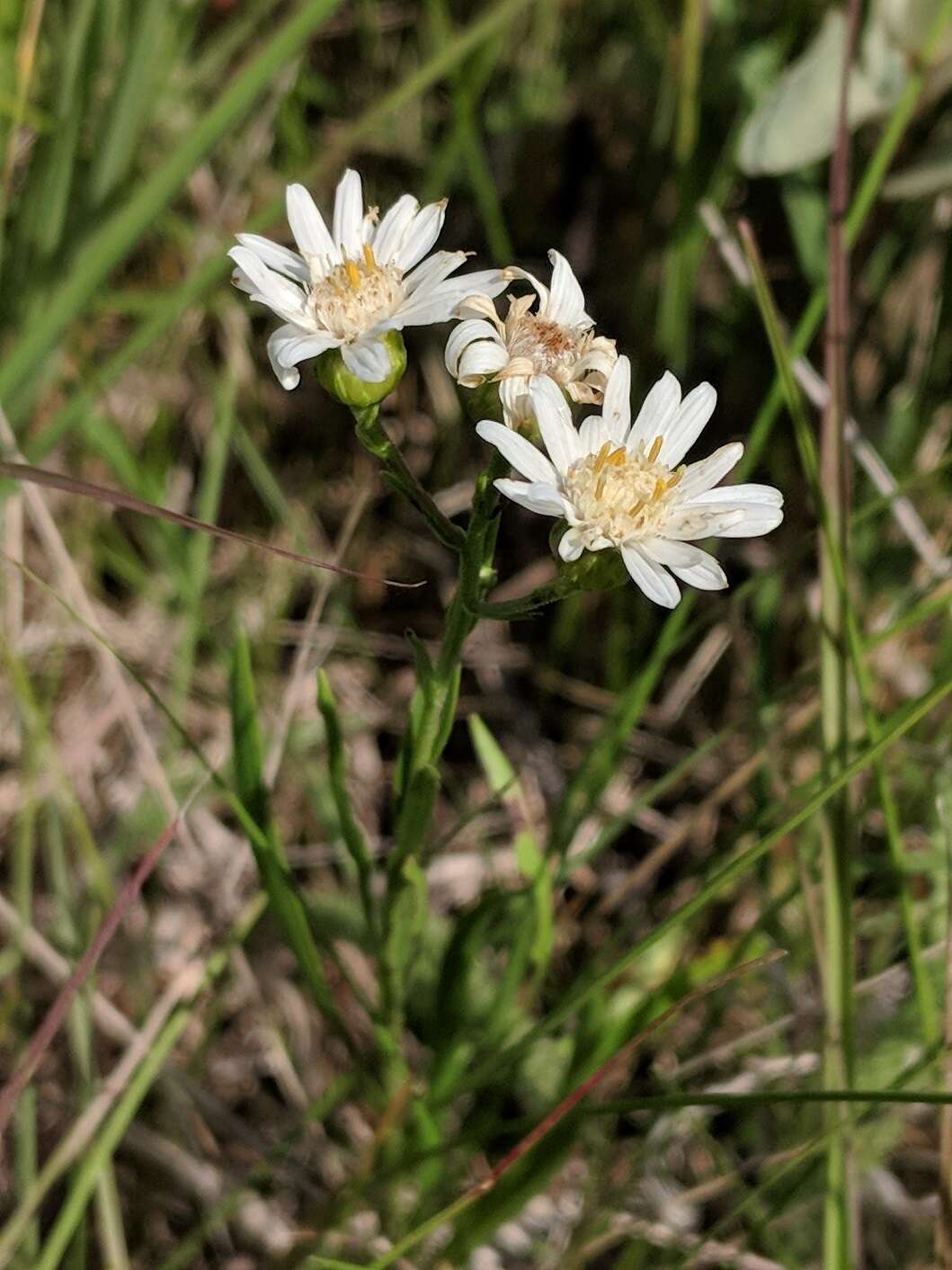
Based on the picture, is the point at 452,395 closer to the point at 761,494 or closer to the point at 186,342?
the point at 186,342

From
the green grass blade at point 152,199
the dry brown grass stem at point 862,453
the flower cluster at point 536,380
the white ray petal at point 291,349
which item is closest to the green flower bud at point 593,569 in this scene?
the flower cluster at point 536,380

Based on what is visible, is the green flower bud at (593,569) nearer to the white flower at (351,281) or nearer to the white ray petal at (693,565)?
the white ray petal at (693,565)

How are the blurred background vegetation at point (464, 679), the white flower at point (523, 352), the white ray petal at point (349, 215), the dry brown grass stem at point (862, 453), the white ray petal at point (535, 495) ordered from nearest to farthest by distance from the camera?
the white ray petal at point (535, 495)
the white flower at point (523, 352)
the white ray petal at point (349, 215)
the blurred background vegetation at point (464, 679)
the dry brown grass stem at point (862, 453)

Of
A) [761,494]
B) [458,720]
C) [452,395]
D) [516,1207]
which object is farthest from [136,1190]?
[452,395]

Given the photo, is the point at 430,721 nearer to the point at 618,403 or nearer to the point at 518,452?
the point at 518,452

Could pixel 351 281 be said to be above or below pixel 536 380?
above

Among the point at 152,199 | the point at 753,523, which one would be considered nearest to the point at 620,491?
the point at 753,523
